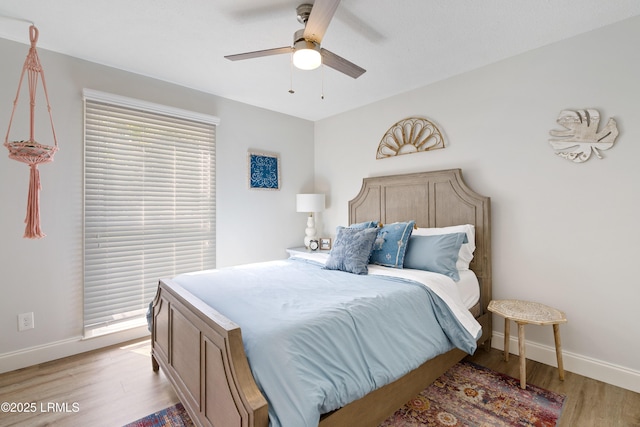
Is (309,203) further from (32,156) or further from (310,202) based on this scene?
(32,156)

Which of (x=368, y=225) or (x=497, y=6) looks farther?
(x=368, y=225)

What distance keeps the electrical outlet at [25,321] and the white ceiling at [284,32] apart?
84.7 inches

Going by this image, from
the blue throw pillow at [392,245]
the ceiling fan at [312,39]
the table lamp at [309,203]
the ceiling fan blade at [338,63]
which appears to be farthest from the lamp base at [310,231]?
the ceiling fan at [312,39]

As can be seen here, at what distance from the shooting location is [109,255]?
2680 millimetres

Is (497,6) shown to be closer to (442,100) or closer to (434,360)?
(442,100)

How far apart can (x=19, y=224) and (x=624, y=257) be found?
14.8 ft

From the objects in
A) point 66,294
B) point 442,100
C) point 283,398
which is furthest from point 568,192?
point 66,294

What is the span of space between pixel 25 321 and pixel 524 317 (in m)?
3.76

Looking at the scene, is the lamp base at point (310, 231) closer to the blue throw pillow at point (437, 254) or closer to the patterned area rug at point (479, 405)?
the blue throw pillow at point (437, 254)

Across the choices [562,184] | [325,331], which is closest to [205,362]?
[325,331]

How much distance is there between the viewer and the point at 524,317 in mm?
2051

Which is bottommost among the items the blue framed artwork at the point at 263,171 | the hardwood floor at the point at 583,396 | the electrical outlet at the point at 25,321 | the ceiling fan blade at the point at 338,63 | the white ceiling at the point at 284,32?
the hardwood floor at the point at 583,396

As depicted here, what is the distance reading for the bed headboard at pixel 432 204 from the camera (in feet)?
8.67

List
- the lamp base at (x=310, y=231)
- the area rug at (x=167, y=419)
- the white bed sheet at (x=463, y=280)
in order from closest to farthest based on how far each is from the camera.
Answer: the area rug at (x=167, y=419)
the white bed sheet at (x=463, y=280)
the lamp base at (x=310, y=231)
